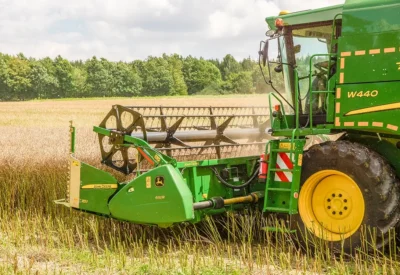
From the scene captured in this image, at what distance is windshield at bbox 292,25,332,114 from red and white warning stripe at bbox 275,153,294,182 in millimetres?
529

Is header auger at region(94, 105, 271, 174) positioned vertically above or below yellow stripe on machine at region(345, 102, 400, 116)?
below

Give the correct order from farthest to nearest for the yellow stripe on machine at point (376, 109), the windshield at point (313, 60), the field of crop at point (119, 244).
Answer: the windshield at point (313, 60)
the yellow stripe on machine at point (376, 109)
the field of crop at point (119, 244)

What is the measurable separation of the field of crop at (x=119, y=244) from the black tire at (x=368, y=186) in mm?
127

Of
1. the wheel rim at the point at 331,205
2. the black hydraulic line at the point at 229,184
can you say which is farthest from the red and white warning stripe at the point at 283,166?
the black hydraulic line at the point at 229,184

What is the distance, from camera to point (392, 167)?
5090mm

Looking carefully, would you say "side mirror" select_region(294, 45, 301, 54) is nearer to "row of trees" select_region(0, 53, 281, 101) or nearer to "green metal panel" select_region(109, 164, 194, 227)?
"green metal panel" select_region(109, 164, 194, 227)

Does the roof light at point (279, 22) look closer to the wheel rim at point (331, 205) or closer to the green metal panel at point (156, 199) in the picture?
the wheel rim at point (331, 205)

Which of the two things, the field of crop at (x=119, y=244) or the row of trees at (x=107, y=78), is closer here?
the field of crop at (x=119, y=244)

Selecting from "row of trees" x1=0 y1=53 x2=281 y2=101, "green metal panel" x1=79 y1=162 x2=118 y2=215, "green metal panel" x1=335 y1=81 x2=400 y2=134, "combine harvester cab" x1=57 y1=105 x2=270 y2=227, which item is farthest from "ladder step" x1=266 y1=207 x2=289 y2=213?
"row of trees" x1=0 y1=53 x2=281 y2=101

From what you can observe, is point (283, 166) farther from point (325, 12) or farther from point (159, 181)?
point (325, 12)

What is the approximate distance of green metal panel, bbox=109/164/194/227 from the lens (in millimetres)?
5434

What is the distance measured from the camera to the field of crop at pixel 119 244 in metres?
4.77

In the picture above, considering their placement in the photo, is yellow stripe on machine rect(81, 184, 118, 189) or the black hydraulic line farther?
the black hydraulic line

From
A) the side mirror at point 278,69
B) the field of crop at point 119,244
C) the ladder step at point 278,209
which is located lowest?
the field of crop at point 119,244
